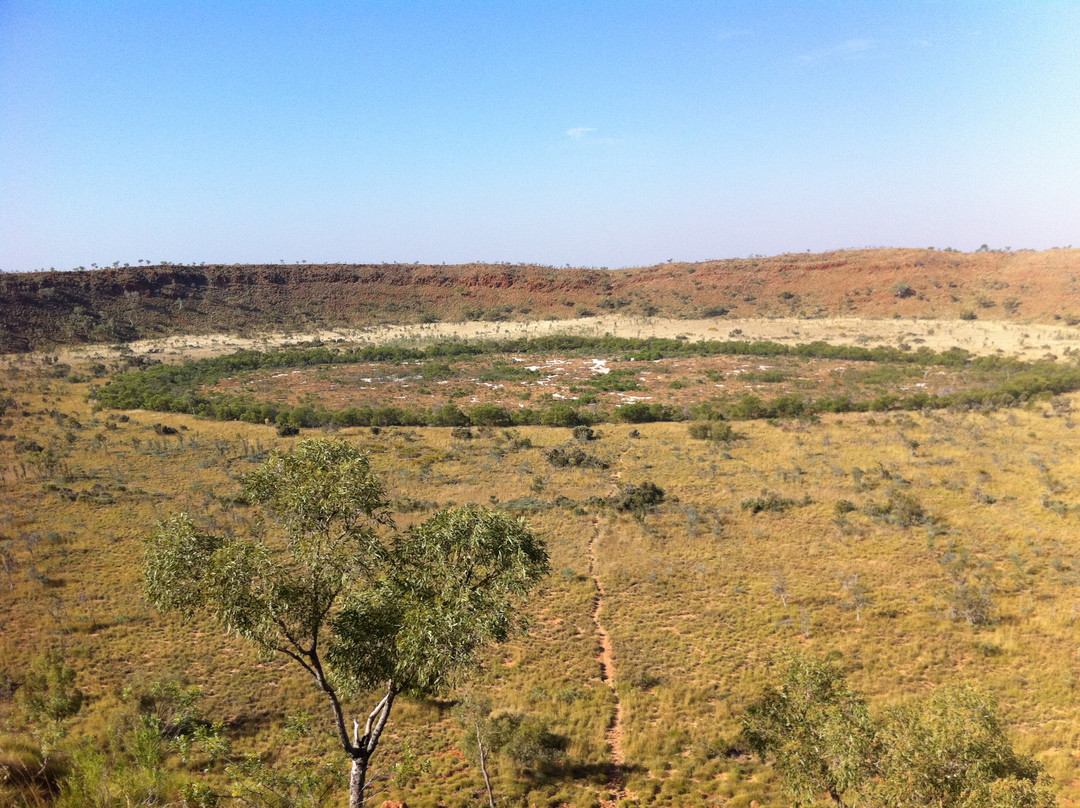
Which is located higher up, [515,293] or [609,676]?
[515,293]

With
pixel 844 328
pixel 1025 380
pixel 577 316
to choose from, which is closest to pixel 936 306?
pixel 844 328

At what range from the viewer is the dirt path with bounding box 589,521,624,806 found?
12609 mm

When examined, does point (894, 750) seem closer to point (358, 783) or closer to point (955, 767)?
point (955, 767)

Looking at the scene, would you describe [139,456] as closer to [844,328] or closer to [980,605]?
[980,605]

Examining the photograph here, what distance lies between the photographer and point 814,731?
898cm

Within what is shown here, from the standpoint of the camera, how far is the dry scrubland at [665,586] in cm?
1350

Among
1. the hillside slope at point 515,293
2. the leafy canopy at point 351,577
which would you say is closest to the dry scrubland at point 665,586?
the leafy canopy at point 351,577

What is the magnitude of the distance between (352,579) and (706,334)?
3187 inches

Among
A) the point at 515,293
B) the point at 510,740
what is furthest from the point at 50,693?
the point at 515,293

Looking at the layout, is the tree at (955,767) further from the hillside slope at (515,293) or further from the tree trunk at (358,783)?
the hillside slope at (515,293)

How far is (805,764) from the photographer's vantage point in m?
8.91

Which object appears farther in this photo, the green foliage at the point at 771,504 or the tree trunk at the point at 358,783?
the green foliage at the point at 771,504

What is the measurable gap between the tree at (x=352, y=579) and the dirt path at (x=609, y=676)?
20.3 ft

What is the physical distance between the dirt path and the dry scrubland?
0.08 m
